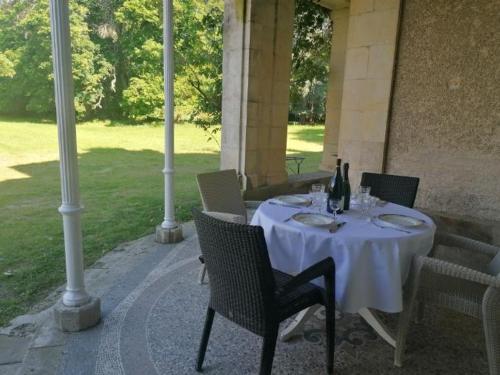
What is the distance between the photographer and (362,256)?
1.75m

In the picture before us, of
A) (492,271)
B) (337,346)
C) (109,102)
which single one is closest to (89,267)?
(337,346)

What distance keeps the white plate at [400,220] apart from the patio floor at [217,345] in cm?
70

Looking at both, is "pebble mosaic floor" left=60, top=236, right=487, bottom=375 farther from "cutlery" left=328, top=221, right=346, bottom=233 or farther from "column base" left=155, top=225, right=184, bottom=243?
"column base" left=155, top=225, right=184, bottom=243

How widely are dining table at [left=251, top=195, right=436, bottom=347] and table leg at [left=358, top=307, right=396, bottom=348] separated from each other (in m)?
0.30

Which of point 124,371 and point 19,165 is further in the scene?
point 19,165

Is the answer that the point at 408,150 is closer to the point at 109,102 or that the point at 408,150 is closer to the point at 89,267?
the point at 89,267

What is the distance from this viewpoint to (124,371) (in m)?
1.78

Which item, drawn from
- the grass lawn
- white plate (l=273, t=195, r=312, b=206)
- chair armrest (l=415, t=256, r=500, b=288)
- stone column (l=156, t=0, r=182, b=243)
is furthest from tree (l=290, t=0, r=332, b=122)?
chair armrest (l=415, t=256, r=500, b=288)

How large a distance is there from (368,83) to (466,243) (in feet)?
6.95

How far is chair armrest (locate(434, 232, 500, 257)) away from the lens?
2.15 meters

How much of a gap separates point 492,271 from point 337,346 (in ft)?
3.07

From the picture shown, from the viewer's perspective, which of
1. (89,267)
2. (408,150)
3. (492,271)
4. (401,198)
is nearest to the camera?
(492,271)

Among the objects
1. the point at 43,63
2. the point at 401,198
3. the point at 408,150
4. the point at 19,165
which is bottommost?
the point at 19,165

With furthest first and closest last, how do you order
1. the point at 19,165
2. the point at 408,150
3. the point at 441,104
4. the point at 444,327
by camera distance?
the point at 19,165
the point at 408,150
the point at 441,104
the point at 444,327
